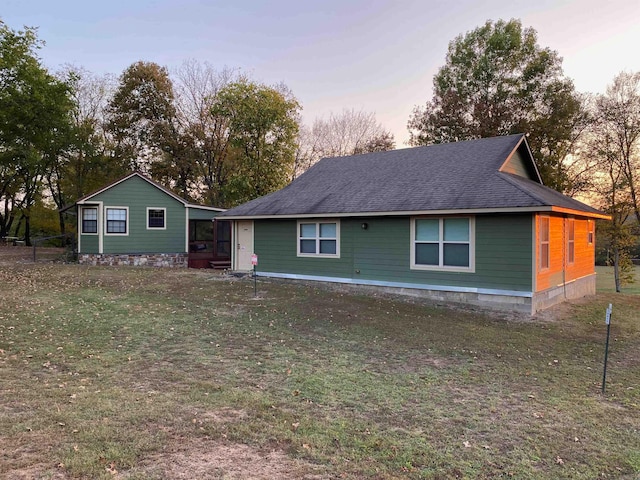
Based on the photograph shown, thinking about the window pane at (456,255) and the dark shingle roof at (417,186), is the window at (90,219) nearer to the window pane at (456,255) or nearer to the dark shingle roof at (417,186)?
the dark shingle roof at (417,186)

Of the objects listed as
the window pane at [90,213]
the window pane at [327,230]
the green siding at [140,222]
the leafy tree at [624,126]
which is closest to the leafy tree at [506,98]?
the leafy tree at [624,126]

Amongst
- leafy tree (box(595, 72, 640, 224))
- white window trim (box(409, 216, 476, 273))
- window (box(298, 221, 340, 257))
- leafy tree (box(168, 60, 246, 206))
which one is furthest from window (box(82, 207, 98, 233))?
leafy tree (box(595, 72, 640, 224))

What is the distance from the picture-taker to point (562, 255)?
11.3 metres

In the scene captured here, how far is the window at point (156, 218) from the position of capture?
18734mm

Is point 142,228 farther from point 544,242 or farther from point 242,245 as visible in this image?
point 544,242

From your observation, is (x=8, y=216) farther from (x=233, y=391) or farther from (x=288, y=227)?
(x=233, y=391)

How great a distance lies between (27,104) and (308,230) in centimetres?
2112

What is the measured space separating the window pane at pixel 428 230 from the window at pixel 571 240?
429 cm

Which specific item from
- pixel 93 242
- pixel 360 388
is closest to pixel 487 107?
pixel 93 242

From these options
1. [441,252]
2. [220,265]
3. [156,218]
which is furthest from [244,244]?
[441,252]

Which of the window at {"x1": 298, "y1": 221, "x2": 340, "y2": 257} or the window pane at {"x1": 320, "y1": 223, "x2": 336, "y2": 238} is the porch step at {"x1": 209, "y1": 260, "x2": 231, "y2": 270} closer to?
the window at {"x1": 298, "y1": 221, "x2": 340, "y2": 257}

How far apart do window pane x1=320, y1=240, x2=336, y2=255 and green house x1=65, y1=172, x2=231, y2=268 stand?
7.12 meters

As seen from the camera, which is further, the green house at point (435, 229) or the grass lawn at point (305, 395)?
the green house at point (435, 229)

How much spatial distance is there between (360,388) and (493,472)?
6.06 ft
